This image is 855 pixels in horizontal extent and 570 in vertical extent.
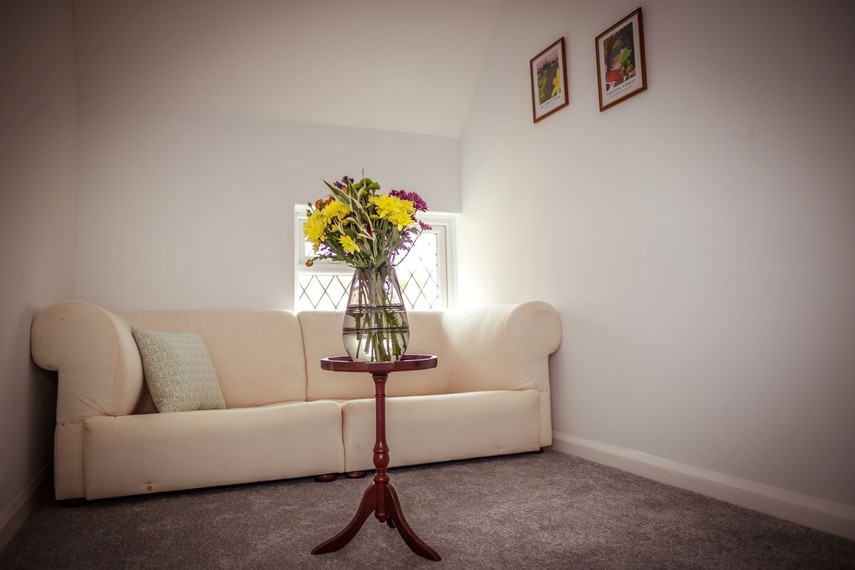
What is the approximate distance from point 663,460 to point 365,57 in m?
2.92

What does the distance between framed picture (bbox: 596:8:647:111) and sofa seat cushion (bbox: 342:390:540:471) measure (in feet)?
5.03

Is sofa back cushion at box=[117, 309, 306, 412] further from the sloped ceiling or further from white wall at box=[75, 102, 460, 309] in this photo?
the sloped ceiling

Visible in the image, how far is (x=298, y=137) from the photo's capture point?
3877mm

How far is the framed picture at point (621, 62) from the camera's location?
100 inches

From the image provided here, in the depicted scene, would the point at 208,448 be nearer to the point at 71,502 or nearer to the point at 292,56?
the point at 71,502

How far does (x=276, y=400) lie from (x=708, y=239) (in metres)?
2.31

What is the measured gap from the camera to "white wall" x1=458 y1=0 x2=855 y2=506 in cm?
181

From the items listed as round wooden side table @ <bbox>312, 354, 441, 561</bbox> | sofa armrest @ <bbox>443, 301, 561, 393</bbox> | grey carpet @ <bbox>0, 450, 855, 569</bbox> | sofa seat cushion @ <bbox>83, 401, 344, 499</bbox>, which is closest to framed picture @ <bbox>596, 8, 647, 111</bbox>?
sofa armrest @ <bbox>443, 301, 561, 393</bbox>

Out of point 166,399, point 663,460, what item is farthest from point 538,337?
point 166,399

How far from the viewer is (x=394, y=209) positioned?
5.99 feet

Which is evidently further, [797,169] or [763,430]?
[763,430]

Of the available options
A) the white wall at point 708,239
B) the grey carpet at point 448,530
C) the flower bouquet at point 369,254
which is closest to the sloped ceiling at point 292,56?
the white wall at point 708,239

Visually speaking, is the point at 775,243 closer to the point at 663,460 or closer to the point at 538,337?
the point at 663,460

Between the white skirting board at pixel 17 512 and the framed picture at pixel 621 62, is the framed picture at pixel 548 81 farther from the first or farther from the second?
the white skirting board at pixel 17 512
